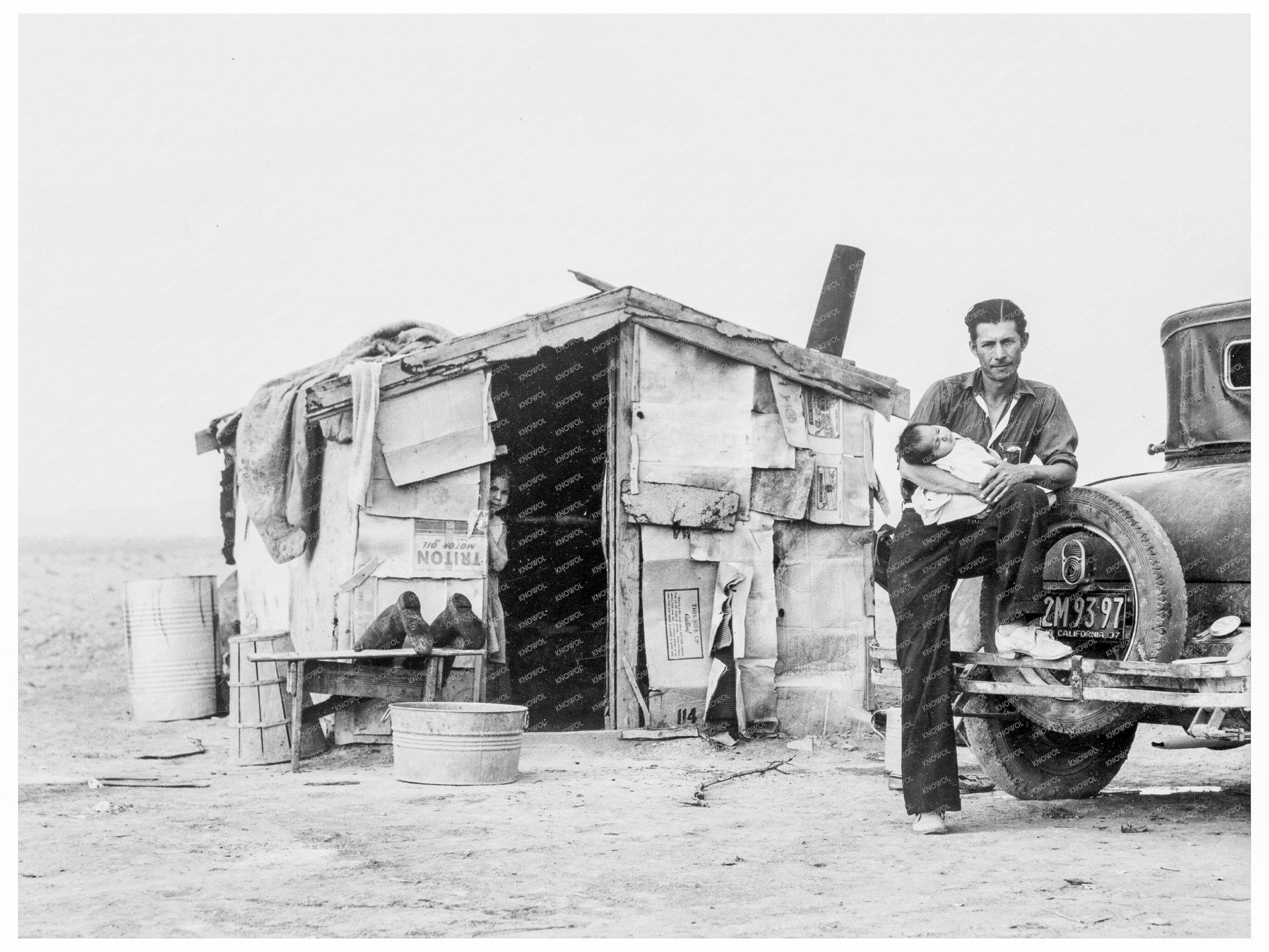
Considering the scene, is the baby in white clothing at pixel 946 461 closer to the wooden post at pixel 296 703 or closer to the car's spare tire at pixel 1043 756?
the car's spare tire at pixel 1043 756

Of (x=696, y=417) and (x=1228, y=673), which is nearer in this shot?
(x=1228, y=673)

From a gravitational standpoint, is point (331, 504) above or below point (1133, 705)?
above

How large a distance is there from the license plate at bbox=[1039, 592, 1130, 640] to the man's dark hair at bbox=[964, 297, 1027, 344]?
125cm

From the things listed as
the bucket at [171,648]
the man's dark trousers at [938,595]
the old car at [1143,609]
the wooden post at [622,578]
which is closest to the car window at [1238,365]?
the old car at [1143,609]

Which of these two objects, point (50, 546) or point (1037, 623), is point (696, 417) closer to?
point (1037, 623)

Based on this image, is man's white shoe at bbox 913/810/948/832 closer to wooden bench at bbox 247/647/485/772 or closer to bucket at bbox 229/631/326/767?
wooden bench at bbox 247/647/485/772

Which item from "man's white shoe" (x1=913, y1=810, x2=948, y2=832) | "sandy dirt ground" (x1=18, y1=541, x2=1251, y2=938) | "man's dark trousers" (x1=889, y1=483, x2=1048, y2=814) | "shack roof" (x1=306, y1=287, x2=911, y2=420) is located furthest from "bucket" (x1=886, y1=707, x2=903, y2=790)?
"shack roof" (x1=306, y1=287, x2=911, y2=420)

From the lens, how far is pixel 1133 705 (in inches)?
237

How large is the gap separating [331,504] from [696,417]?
2960 mm

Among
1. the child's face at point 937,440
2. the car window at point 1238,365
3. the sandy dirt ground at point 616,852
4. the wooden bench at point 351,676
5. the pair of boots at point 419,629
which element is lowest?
the sandy dirt ground at point 616,852

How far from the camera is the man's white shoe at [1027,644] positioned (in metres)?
5.95

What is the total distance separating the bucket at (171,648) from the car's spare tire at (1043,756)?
8.74 meters

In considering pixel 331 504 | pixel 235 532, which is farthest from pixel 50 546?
pixel 331 504

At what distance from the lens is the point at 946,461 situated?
609 cm
